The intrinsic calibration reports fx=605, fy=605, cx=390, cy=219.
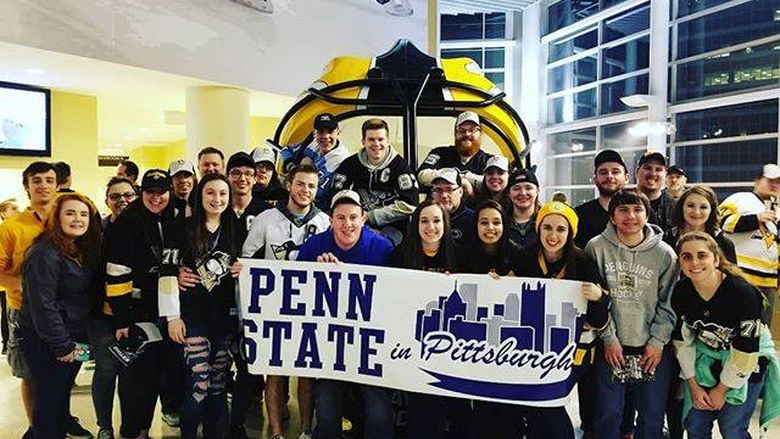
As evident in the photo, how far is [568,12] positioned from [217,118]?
7672 millimetres

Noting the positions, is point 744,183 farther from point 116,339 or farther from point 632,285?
point 116,339

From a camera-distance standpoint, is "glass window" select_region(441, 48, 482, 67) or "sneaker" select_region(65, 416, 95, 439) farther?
"glass window" select_region(441, 48, 482, 67)

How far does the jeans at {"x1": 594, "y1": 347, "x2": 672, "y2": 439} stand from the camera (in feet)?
8.97

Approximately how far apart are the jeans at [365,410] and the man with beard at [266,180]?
53.4 inches

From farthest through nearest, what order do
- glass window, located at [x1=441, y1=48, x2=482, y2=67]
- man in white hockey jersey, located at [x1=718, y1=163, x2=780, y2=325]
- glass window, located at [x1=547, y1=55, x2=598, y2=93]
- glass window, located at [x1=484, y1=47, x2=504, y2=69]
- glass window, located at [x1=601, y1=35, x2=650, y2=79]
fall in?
glass window, located at [x1=441, y1=48, x2=482, y2=67], glass window, located at [x1=484, y1=47, x2=504, y2=69], glass window, located at [x1=547, y1=55, x2=598, y2=93], glass window, located at [x1=601, y1=35, x2=650, y2=79], man in white hockey jersey, located at [x1=718, y1=163, x2=780, y2=325]

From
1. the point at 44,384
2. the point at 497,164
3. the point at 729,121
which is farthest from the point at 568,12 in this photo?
the point at 44,384

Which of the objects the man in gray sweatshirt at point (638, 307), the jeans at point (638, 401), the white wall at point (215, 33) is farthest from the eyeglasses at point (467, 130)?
the white wall at point (215, 33)

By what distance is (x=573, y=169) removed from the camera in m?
12.1

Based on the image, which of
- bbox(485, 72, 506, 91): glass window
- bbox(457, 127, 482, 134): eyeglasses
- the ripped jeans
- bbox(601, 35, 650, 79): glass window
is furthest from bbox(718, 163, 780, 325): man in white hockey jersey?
bbox(485, 72, 506, 91): glass window

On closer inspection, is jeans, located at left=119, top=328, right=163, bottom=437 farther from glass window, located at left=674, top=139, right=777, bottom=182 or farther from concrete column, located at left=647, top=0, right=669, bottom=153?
concrete column, located at left=647, top=0, right=669, bottom=153

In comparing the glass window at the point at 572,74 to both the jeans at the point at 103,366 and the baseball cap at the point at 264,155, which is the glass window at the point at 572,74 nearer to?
the baseball cap at the point at 264,155

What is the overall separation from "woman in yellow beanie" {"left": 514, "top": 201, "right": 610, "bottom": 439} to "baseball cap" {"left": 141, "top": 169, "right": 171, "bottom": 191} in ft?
6.00

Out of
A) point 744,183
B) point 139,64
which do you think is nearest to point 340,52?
point 139,64

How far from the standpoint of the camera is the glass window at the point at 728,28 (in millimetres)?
7691
